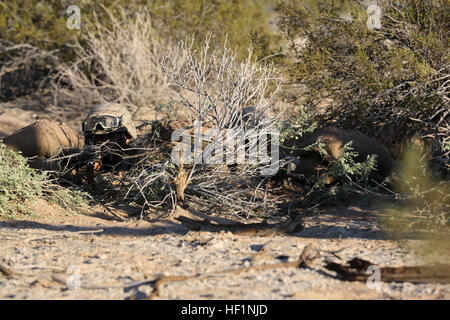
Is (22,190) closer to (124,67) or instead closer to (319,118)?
(319,118)

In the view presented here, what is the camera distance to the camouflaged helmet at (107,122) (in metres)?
6.57

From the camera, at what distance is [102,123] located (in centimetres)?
656

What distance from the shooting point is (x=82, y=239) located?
184 inches

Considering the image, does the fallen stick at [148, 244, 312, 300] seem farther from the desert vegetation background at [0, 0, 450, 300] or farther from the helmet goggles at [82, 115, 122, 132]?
the helmet goggles at [82, 115, 122, 132]

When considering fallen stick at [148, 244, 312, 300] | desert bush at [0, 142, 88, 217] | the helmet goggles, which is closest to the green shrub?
desert bush at [0, 142, 88, 217]

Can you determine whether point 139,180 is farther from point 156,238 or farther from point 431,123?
point 431,123

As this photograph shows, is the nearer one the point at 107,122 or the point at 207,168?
the point at 207,168

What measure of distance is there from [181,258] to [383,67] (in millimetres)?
3951

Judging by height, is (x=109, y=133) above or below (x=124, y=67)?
below

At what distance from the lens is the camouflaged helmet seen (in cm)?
657

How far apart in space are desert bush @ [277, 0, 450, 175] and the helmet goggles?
2.35 metres

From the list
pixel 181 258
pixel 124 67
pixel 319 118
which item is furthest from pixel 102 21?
pixel 181 258

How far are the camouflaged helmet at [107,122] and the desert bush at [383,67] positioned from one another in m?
2.23
